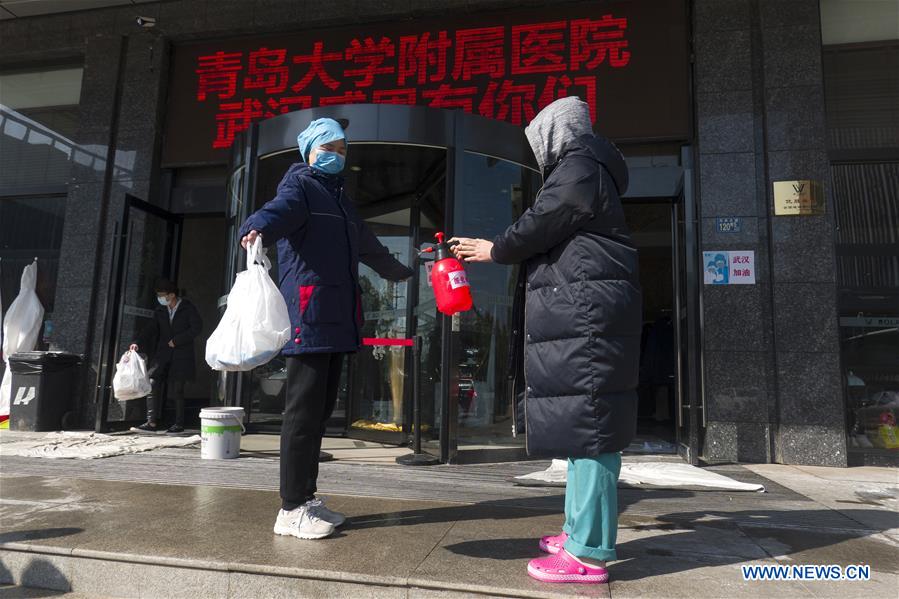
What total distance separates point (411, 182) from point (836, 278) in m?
4.35

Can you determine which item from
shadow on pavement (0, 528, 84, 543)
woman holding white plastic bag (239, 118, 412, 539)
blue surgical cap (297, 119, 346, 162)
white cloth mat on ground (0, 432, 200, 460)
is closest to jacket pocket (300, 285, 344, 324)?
woman holding white plastic bag (239, 118, 412, 539)

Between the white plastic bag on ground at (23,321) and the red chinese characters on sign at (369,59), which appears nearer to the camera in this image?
the red chinese characters on sign at (369,59)

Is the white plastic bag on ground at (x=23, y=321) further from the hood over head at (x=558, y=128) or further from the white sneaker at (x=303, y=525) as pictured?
the hood over head at (x=558, y=128)

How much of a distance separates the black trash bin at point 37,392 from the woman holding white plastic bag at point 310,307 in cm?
553

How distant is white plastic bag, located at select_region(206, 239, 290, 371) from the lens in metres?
2.33

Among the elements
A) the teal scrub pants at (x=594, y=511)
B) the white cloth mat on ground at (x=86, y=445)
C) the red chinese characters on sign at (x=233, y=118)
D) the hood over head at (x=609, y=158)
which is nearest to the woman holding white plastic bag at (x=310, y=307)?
the teal scrub pants at (x=594, y=511)

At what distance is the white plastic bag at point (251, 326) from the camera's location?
2334 millimetres

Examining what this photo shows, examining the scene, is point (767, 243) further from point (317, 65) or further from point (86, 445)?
point (86, 445)

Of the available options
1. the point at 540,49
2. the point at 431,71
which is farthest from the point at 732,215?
the point at 431,71

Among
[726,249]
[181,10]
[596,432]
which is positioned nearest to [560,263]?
[596,432]

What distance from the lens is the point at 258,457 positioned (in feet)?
16.1

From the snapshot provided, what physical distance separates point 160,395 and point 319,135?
206 inches

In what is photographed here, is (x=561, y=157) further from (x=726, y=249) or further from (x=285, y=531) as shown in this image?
(x=726, y=249)

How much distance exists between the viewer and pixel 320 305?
2525 mm
